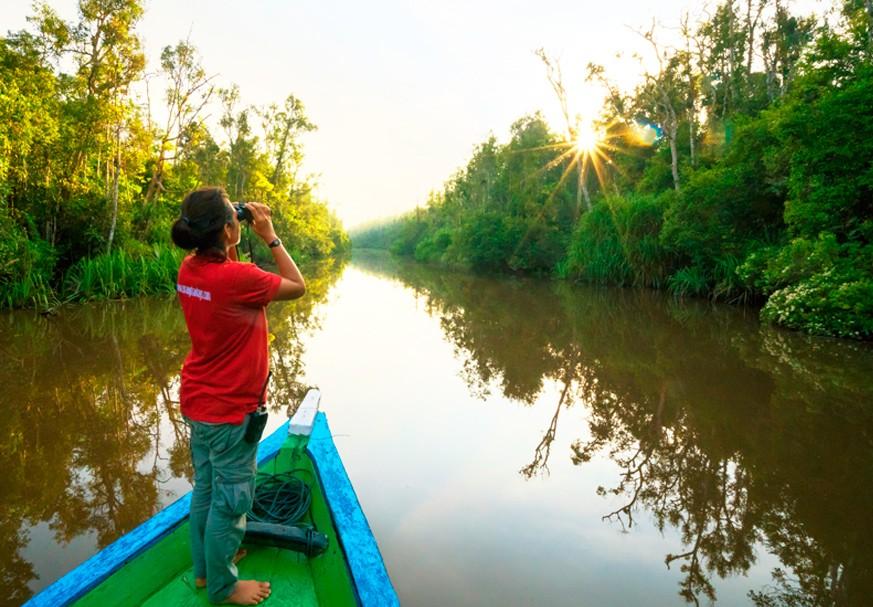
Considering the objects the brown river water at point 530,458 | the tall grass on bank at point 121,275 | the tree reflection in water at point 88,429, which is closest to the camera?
the brown river water at point 530,458

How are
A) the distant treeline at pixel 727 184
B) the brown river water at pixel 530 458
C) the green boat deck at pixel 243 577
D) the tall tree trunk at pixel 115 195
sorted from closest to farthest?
the green boat deck at pixel 243 577 < the brown river water at pixel 530 458 < the distant treeline at pixel 727 184 < the tall tree trunk at pixel 115 195

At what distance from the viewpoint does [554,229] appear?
22141 mm

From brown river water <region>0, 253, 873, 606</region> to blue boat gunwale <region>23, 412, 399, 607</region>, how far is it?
1.60ft

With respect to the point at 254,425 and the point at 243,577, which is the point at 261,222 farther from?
the point at 243,577

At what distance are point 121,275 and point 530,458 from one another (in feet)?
34.7

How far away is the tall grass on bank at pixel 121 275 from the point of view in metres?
10.2

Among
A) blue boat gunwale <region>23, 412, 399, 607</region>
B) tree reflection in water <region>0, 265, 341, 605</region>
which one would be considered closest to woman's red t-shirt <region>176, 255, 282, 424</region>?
blue boat gunwale <region>23, 412, 399, 607</region>

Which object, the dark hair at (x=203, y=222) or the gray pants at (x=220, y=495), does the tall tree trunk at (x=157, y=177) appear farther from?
the gray pants at (x=220, y=495)

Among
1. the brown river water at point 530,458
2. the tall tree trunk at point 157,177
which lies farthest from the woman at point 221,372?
the tall tree trunk at point 157,177

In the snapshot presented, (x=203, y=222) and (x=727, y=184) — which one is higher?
(x=727, y=184)

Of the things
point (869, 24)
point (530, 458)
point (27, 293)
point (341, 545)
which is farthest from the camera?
point (869, 24)

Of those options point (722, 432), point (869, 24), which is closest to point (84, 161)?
point (722, 432)

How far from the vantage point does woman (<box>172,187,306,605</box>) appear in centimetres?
154

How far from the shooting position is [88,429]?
3.82 meters
